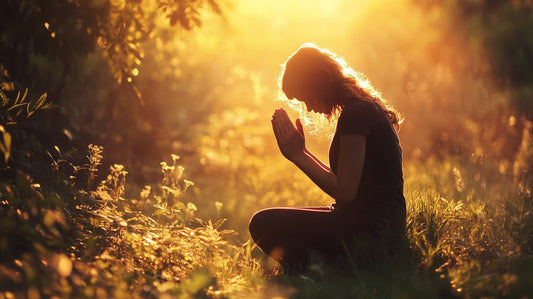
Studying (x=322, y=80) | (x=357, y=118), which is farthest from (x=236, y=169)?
(x=357, y=118)

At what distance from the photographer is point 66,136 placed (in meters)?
5.19

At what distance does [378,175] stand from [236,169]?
449 centimetres

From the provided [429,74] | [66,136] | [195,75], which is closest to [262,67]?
[195,75]

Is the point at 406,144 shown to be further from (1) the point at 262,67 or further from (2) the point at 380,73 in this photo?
(1) the point at 262,67

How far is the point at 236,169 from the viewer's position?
25.2ft

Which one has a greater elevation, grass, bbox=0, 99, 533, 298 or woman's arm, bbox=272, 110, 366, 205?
woman's arm, bbox=272, 110, 366, 205

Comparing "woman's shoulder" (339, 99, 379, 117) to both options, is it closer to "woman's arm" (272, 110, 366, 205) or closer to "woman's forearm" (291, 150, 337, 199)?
"woman's arm" (272, 110, 366, 205)

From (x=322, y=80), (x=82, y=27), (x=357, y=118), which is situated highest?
(x=82, y=27)

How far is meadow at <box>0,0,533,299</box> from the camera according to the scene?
2.86 meters

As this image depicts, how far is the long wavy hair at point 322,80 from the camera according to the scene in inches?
136

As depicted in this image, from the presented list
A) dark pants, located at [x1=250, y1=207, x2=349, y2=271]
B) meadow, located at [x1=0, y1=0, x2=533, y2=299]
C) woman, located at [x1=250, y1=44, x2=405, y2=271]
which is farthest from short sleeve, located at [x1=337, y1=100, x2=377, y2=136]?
meadow, located at [x1=0, y1=0, x2=533, y2=299]

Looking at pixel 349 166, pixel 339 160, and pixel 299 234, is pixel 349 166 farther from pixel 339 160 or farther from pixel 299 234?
pixel 299 234

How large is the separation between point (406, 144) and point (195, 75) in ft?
13.9

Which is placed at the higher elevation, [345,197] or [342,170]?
[342,170]
